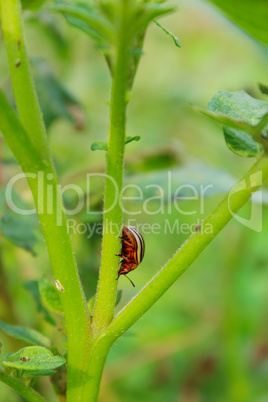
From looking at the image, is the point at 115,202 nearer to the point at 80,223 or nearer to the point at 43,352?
the point at 43,352

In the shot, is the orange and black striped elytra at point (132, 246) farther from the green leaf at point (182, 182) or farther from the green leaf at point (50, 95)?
the green leaf at point (50, 95)

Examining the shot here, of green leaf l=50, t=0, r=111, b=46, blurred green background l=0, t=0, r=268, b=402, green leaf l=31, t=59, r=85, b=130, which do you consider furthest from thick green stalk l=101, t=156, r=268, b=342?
green leaf l=31, t=59, r=85, b=130

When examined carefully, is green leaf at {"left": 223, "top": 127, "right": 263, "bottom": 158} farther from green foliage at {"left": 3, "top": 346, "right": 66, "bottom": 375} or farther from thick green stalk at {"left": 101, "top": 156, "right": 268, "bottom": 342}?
green foliage at {"left": 3, "top": 346, "right": 66, "bottom": 375}

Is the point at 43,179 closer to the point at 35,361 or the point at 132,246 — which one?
the point at 35,361

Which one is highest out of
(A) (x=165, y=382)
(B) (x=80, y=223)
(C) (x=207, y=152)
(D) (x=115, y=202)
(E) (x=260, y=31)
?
(E) (x=260, y=31)

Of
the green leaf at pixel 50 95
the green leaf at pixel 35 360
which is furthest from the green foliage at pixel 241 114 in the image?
the green leaf at pixel 50 95

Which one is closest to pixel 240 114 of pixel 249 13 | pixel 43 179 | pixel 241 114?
pixel 241 114

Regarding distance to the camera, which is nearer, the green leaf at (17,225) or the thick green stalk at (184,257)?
the thick green stalk at (184,257)

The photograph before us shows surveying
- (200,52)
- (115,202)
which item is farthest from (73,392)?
(200,52)
